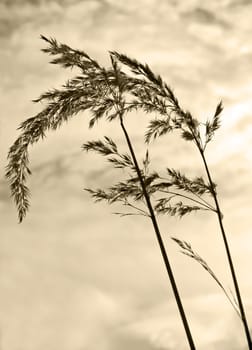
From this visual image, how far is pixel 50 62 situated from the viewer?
27.1 feet

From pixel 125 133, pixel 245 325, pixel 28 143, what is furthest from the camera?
pixel 28 143

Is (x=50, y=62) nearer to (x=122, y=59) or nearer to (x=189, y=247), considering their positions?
(x=122, y=59)

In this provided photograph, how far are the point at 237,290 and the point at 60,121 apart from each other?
312 cm

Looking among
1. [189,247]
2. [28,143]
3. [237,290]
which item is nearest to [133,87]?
[28,143]

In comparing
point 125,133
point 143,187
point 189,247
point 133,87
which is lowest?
point 189,247

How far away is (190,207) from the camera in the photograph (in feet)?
27.4

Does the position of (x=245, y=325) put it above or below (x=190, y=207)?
below

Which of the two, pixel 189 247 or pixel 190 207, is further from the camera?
pixel 190 207

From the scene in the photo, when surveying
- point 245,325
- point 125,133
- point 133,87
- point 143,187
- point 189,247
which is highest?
point 133,87

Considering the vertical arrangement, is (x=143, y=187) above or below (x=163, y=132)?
below

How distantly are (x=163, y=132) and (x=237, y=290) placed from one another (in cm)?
230

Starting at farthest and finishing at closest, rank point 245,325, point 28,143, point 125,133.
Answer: point 28,143, point 125,133, point 245,325

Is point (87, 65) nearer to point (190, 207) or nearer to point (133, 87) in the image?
point (133, 87)

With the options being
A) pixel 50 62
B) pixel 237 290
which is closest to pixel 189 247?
pixel 237 290
